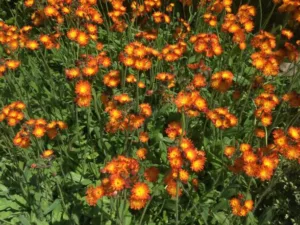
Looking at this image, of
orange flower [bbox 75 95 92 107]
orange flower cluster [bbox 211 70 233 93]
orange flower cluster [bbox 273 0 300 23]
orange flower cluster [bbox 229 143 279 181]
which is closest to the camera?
orange flower cluster [bbox 229 143 279 181]

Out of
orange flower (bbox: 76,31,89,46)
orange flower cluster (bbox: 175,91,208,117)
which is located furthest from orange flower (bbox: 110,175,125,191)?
orange flower (bbox: 76,31,89,46)

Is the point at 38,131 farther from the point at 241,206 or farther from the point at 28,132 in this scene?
the point at 241,206

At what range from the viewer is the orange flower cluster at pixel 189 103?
2.64m

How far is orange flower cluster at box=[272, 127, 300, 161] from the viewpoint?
102 inches

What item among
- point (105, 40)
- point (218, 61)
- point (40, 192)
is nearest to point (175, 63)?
point (218, 61)

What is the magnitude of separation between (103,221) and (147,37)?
6.63 ft

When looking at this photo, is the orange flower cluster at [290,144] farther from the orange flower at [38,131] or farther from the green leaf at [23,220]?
the green leaf at [23,220]

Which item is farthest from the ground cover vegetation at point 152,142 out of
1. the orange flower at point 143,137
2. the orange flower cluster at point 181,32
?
the orange flower cluster at point 181,32

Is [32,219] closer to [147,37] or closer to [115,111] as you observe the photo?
[115,111]

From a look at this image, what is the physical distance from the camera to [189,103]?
266cm

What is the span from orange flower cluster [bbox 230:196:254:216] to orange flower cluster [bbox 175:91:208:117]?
0.72 m

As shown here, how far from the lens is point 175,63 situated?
14.7 ft

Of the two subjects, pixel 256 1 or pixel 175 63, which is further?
pixel 256 1

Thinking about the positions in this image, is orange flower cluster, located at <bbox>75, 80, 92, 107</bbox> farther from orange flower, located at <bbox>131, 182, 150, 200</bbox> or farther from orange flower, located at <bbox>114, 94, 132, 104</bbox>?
orange flower, located at <bbox>131, 182, 150, 200</bbox>
